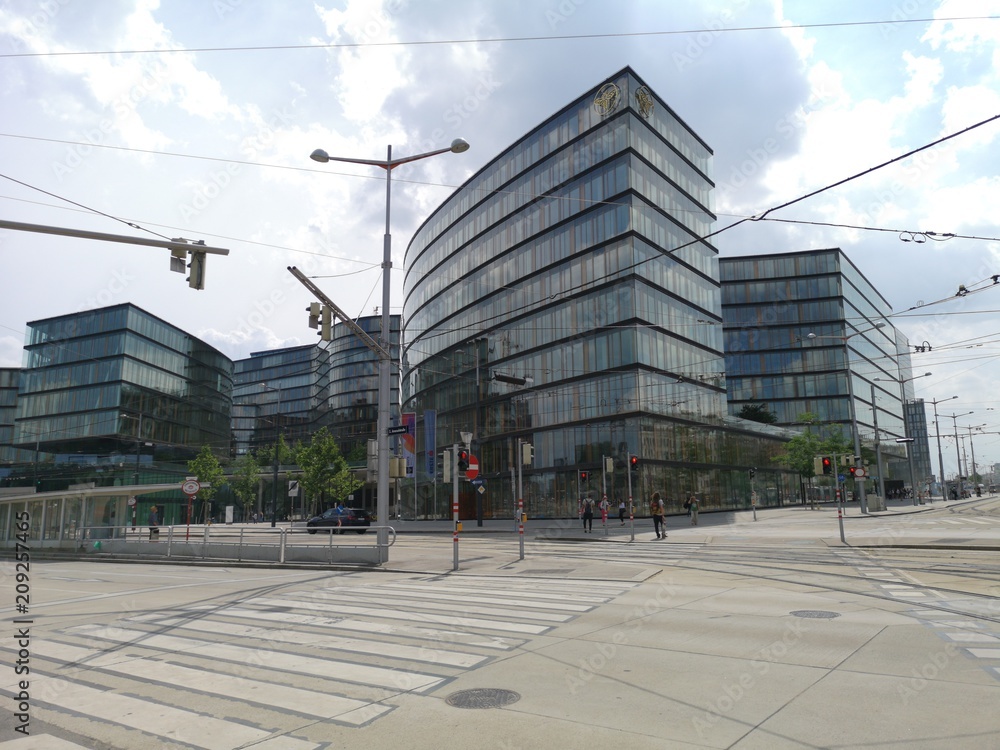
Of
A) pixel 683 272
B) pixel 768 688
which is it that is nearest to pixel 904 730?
pixel 768 688

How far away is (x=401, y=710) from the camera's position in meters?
5.64

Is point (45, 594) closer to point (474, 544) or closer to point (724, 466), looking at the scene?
point (474, 544)

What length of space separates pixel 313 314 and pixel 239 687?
12.2m

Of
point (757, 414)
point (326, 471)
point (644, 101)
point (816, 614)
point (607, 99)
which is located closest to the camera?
point (816, 614)

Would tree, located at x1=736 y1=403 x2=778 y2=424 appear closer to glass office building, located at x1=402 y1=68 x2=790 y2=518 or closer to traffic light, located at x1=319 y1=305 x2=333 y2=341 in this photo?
glass office building, located at x1=402 y1=68 x2=790 y2=518

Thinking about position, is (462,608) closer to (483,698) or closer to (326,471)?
(483,698)

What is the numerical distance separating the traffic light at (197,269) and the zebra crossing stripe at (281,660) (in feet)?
18.3

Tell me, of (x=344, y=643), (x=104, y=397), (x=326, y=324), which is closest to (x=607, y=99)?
(x=326, y=324)

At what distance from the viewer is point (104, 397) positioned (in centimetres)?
7669

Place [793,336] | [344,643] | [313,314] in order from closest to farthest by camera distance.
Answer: [344,643] < [313,314] < [793,336]

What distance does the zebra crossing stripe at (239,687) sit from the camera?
564cm

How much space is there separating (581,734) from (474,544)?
23292 millimetres

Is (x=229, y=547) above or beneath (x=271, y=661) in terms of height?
beneath

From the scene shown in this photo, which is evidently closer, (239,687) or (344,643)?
(239,687)
